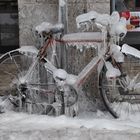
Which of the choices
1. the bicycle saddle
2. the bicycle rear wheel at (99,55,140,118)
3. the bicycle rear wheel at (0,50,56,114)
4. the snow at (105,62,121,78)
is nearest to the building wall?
the bicycle rear wheel at (0,50,56,114)

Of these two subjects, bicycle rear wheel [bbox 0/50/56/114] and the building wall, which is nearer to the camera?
bicycle rear wheel [bbox 0/50/56/114]

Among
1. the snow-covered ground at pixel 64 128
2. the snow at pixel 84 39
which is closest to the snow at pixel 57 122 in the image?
the snow-covered ground at pixel 64 128

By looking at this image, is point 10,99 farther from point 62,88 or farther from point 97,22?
point 97,22

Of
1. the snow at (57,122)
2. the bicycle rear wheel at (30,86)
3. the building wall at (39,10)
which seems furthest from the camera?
the building wall at (39,10)

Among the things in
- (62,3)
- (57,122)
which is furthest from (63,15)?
(57,122)

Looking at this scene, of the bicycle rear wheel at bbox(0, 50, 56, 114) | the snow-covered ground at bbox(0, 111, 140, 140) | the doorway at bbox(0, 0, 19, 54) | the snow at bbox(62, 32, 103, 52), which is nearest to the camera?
the snow-covered ground at bbox(0, 111, 140, 140)

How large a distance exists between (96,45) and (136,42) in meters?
2.70

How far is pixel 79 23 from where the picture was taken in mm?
6824

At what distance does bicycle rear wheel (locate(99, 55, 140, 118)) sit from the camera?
7008 mm

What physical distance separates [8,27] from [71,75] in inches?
149

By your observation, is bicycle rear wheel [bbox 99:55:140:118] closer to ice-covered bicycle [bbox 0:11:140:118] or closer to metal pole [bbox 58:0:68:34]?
ice-covered bicycle [bbox 0:11:140:118]

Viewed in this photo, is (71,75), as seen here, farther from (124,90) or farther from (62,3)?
(62,3)

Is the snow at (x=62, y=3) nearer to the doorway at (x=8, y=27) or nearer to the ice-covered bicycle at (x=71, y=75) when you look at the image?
the ice-covered bicycle at (x=71, y=75)

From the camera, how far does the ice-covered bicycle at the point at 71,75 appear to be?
6.85 metres
